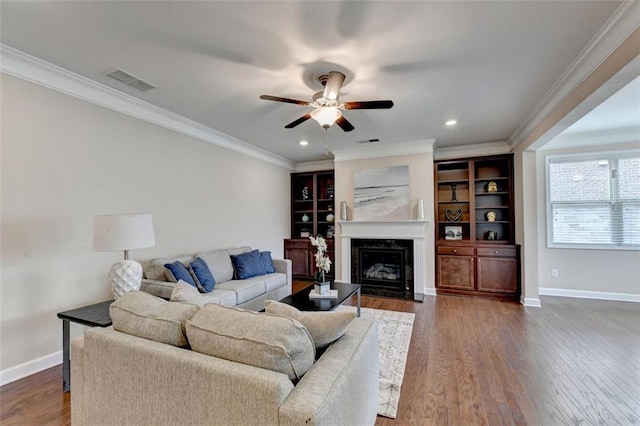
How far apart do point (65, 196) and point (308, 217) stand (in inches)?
173

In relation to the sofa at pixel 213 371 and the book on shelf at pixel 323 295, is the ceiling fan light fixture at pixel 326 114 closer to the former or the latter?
the book on shelf at pixel 323 295

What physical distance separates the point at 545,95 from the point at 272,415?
152 inches

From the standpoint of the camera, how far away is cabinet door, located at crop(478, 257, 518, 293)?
4527mm

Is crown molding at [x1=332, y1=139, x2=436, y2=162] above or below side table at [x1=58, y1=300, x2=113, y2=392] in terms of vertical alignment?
→ above

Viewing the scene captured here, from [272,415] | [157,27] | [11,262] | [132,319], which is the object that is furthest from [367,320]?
[11,262]

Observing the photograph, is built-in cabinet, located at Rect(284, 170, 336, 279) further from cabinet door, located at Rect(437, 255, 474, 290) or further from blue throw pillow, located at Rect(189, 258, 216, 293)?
blue throw pillow, located at Rect(189, 258, 216, 293)

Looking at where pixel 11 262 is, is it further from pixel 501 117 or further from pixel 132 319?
pixel 501 117

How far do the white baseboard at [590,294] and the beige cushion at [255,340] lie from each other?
541 centimetres

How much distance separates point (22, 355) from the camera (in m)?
2.34

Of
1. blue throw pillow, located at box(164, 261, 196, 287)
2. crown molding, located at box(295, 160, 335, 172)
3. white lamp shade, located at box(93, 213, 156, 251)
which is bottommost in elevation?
blue throw pillow, located at box(164, 261, 196, 287)

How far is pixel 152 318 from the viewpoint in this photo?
1.38 metres

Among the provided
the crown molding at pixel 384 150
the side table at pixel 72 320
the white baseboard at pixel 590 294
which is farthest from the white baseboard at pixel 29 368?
the white baseboard at pixel 590 294

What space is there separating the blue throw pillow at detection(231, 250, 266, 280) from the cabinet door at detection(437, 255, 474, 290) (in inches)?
119

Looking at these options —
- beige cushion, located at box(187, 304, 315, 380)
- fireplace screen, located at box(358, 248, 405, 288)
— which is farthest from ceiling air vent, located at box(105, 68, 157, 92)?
fireplace screen, located at box(358, 248, 405, 288)
